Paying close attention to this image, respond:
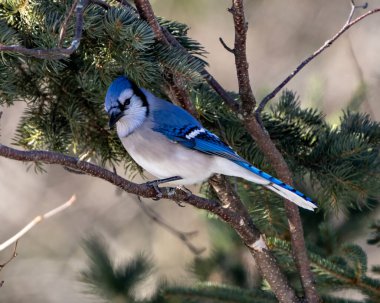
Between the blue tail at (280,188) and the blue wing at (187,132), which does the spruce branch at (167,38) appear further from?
the blue tail at (280,188)

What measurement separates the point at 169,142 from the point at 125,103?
0.65ft

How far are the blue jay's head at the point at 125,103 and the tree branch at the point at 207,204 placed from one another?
31 cm

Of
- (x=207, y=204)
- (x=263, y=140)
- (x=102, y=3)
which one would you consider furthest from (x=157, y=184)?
(x=102, y=3)

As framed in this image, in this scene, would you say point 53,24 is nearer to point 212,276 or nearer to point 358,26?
point 212,276

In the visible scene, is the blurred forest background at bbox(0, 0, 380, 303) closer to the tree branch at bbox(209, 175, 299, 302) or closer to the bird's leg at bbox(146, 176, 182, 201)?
the bird's leg at bbox(146, 176, 182, 201)

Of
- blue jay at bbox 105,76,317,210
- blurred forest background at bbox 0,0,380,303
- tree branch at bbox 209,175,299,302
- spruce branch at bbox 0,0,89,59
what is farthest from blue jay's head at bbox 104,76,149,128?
blurred forest background at bbox 0,0,380,303

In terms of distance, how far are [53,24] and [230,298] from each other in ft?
3.12

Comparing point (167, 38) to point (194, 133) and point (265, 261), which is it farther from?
point (265, 261)

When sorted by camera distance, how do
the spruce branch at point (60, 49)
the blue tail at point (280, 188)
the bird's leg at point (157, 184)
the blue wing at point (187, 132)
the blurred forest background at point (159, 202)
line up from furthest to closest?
the blurred forest background at point (159, 202), the blue wing at point (187, 132), the blue tail at point (280, 188), the bird's leg at point (157, 184), the spruce branch at point (60, 49)

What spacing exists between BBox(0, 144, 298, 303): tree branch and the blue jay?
0.15 m

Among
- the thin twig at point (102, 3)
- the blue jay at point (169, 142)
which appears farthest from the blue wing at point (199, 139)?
the thin twig at point (102, 3)

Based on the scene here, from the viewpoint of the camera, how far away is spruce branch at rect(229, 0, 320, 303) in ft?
5.46

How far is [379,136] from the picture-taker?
1.93 metres

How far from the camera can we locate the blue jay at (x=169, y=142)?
1.84 m
